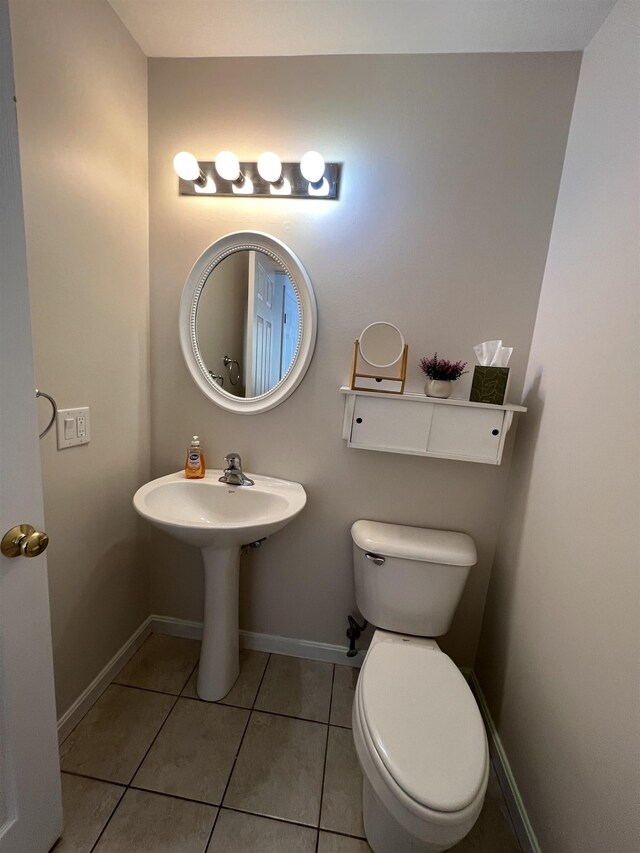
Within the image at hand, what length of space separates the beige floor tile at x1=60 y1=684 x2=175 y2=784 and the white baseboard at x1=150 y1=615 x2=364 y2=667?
0.29 metres

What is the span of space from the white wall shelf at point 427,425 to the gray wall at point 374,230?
0.16 metres

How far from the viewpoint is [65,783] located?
41.0 inches

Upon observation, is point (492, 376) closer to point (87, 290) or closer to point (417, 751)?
point (417, 751)

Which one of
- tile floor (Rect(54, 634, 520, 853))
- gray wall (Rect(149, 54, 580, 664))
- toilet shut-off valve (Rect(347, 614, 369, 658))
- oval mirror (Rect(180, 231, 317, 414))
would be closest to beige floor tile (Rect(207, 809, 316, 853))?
tile floor (Rect(54, 634, 520, 853))

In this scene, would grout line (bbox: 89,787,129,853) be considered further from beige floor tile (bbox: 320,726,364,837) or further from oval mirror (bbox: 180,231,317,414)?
oval mirror (bbox: 180,231,317,414)

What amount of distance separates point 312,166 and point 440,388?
0.85m

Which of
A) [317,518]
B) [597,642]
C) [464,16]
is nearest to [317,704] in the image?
[317,518]

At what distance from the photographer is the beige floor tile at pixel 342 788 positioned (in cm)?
100

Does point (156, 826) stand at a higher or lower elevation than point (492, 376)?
lower

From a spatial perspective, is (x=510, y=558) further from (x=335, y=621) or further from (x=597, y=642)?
(x=335, y=621)

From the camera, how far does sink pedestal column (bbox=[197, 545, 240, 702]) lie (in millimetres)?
1286

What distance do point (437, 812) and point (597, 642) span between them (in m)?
0.50

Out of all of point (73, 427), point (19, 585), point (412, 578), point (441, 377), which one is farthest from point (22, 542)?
point (441, 377)

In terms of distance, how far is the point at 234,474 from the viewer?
1.34 metres
